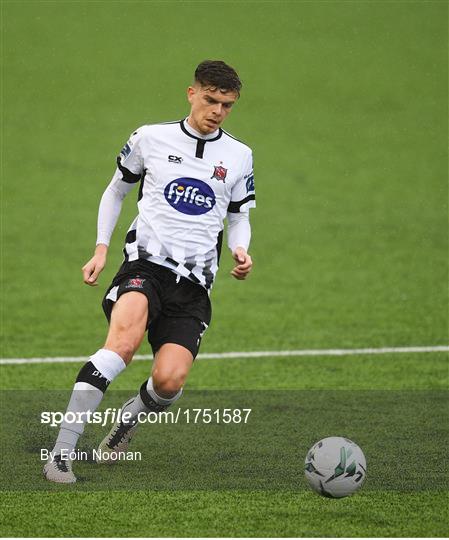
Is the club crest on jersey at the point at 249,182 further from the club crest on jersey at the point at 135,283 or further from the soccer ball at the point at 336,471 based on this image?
the soccer ball at the point at 336,471

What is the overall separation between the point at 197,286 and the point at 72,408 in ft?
3.76

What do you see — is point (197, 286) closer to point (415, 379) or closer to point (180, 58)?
point (415, 379)

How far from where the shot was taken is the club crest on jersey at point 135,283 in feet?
23.4

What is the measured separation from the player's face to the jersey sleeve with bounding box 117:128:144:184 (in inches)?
16.2

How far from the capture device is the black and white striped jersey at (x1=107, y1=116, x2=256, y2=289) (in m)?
7.29

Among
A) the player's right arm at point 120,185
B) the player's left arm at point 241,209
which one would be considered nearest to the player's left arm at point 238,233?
the player's left arm at point 241,209

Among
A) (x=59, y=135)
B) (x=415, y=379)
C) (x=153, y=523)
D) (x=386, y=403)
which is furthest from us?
(x=59, y=135)

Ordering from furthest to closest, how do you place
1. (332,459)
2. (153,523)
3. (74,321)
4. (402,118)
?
(402,118) → (74,321) → (332,459) → (153,523)

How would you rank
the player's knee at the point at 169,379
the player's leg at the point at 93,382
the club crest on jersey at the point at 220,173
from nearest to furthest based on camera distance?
the player's leg at the point at 93,382 → the player's knee at the point at 169,379 → the club crest on jersey at the point at 220,173

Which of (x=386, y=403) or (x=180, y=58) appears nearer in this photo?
(x=386, y=403)

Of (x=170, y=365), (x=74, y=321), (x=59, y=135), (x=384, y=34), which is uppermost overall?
(x=384, y=34)

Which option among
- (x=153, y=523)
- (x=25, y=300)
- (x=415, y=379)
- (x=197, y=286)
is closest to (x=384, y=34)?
(x=25, y=300)

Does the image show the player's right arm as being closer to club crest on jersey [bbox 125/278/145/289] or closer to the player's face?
club crest on jersey [bbox 125/278/145/289]

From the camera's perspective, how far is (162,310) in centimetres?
729
